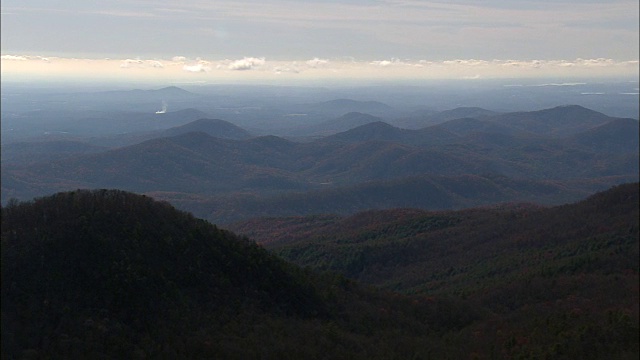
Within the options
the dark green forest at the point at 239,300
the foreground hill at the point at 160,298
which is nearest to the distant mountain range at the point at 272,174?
the dark green forest at the point at 239,300

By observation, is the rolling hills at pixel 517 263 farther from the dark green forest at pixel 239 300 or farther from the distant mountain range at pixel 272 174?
the distant mountain range at pixel 272 174

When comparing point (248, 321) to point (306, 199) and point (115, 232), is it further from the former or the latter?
point (306, 199)

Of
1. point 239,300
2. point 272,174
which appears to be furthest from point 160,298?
point 272,174

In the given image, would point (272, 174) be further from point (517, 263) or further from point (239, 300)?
point (239, 300)

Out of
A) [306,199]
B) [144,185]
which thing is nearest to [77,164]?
[144,185]

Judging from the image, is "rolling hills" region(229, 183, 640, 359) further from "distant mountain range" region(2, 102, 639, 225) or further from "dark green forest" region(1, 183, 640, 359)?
"distant mountain range" region(2, 102, 639, 225)

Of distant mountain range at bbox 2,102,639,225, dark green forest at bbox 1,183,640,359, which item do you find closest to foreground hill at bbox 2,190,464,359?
dark green forest at bbox 1,183,640,359

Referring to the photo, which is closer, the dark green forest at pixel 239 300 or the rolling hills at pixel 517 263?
the dark green forest at pixel 239 300

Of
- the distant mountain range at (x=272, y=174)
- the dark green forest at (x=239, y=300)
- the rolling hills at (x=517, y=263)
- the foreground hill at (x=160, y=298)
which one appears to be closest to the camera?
the foreground hill at (x=160, y=298)
